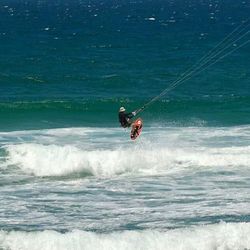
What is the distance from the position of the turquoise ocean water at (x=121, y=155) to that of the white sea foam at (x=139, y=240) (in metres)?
0.03

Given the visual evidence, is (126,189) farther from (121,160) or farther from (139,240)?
(139,240)

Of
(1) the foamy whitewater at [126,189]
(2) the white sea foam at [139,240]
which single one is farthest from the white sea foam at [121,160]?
(2) the white sea foam at [139,240]

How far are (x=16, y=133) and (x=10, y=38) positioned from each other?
199 ft

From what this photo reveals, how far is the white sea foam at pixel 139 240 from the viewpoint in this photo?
98.8ft

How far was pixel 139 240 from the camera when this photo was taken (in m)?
30.2

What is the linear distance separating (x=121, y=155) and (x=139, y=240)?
11.5 m

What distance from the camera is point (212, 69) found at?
73188mm

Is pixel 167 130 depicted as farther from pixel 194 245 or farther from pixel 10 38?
pixel 10 38

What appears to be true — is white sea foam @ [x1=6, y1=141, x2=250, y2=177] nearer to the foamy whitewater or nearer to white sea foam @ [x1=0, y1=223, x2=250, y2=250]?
the foamy whitewater

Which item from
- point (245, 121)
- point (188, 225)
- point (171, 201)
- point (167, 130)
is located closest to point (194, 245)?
point (188, 225)

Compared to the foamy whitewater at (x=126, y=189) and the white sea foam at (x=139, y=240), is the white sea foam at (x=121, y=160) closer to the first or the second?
the foamy whitewater at (x=126, y=189)

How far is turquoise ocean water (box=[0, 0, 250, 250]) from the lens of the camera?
31.1 metres

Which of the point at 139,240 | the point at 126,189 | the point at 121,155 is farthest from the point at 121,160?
the point at 139,240

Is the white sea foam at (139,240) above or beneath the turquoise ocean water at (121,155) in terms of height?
beneath
